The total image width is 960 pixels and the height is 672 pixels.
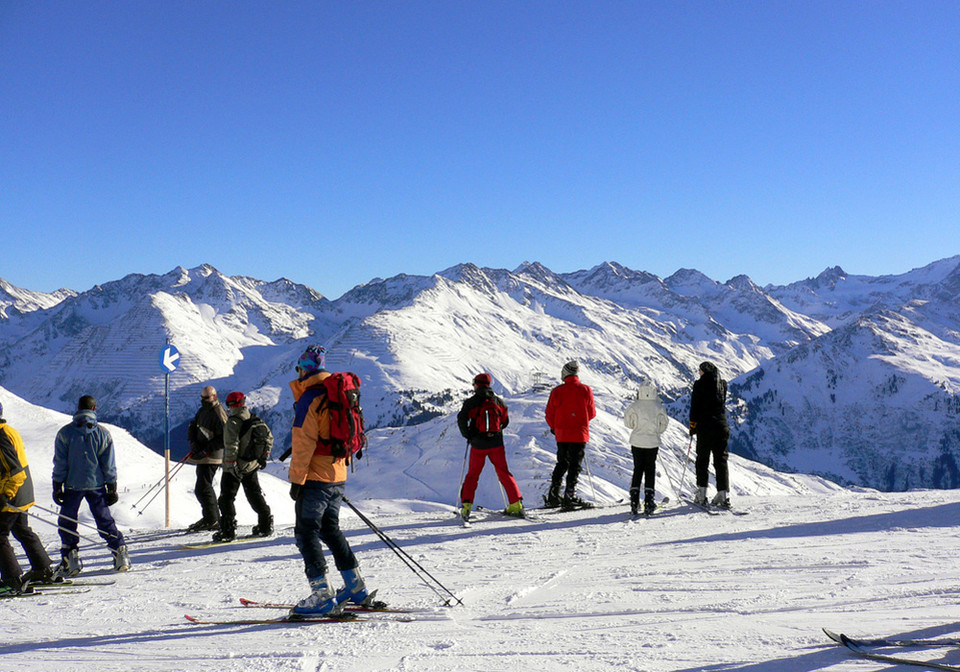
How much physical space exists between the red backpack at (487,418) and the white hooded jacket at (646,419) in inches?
86.4

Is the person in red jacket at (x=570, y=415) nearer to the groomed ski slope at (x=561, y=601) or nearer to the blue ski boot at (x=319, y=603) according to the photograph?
the groomed ski slope at (x=561, y=601)

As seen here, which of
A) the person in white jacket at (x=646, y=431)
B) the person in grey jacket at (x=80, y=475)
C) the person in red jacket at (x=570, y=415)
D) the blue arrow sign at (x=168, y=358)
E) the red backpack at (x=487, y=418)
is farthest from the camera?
the blue arrow sign at (x=168, y=358)

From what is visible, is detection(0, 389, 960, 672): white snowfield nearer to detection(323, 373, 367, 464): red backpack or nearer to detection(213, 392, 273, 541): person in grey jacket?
detection(213, 392, 273, 541): person in grey jacket

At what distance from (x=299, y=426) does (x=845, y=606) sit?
471cm

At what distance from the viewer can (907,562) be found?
23.9ft

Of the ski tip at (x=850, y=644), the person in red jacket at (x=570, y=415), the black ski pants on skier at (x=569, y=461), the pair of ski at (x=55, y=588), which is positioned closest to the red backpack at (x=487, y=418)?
the person in red jacket at (x=570, y=415)

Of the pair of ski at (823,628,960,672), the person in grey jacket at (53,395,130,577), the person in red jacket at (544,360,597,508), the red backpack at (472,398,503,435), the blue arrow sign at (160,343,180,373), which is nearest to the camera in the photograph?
the pair of ski at (823,628,960,672)

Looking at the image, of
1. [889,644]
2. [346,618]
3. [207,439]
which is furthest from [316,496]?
[207,439]

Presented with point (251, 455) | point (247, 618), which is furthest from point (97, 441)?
point (247, 618)

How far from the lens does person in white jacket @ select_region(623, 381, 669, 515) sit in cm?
1161

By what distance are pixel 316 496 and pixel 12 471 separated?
4.13 m

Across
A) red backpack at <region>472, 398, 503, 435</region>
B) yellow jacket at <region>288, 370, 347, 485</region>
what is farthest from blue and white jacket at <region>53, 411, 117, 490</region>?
red backpack at <region>472, 398, 503, 435</region>

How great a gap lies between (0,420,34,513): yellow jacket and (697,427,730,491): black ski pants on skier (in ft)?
31.6

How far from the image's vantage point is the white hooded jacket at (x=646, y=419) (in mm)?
11609
